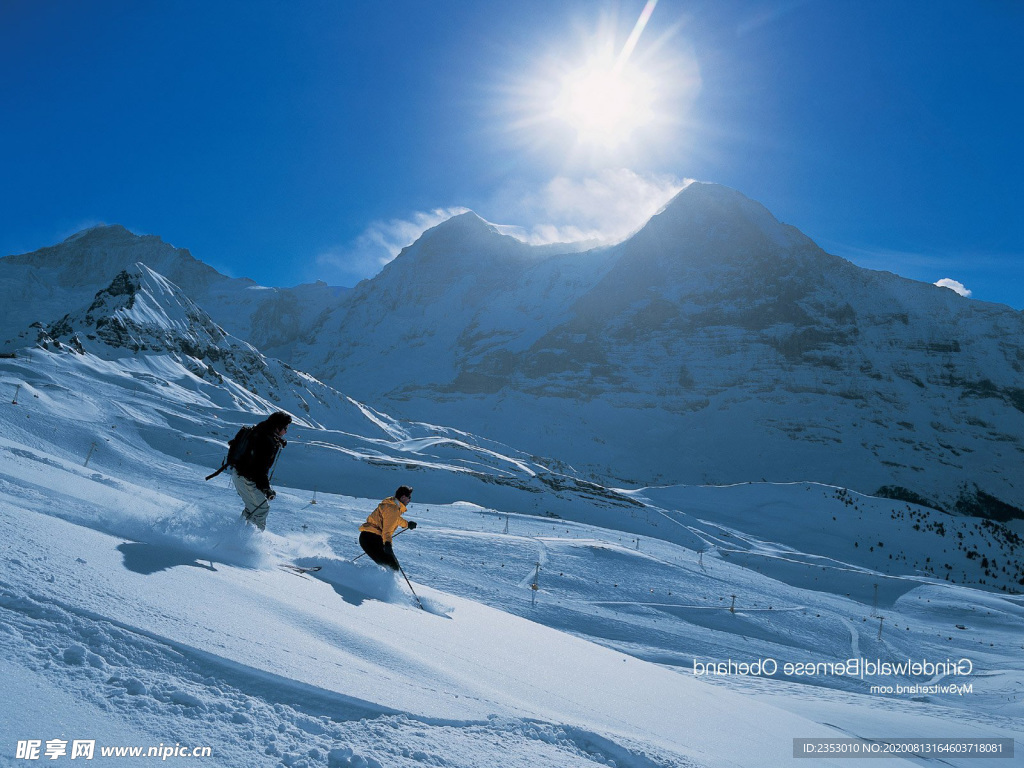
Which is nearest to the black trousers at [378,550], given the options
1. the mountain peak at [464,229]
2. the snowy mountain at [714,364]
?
the snowy mountain at [714,364]

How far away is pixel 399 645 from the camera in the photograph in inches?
137

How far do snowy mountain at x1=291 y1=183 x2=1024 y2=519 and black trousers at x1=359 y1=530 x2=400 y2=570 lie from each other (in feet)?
254

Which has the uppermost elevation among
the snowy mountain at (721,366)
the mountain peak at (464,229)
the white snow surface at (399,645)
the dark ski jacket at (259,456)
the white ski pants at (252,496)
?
the mountain peak at (464,229)

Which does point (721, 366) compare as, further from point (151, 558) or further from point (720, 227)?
point (151, 558)

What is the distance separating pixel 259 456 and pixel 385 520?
64.7 inches

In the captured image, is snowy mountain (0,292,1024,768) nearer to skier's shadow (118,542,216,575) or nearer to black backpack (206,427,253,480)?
skier's shadow (118,542,216,575)

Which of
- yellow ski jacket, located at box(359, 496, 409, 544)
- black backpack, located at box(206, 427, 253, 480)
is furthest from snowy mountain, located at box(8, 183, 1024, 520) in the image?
black backpack, located at box(206, 427, 253, 480)

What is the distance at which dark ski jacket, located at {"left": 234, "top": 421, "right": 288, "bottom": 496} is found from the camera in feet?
20.2

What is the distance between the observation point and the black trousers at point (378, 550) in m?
6.76

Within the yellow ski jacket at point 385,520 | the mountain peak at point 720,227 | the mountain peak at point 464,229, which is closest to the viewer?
the yellow ski jacket at point 385,520

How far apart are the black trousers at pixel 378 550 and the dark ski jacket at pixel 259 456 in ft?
4.26

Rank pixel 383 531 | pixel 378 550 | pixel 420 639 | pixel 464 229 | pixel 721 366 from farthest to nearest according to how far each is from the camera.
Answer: pixel 464 229, pixel 721 366, pixel 383 531, pixel 378 550, pixel 420 639

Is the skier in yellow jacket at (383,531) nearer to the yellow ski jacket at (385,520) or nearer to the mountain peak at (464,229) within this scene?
the yellow ski jacket at (385,520)

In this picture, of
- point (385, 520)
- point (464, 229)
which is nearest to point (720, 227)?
point (464, 229)
